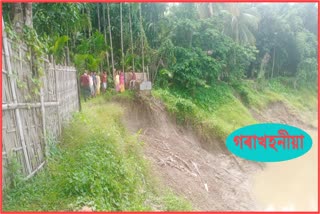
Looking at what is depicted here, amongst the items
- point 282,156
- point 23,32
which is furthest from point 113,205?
point 282,156

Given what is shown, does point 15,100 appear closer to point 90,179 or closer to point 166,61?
point 90,179

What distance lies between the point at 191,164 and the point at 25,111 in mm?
6528

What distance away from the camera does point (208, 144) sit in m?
12.7

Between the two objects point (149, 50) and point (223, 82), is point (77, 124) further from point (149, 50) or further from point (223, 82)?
point (223, 82)

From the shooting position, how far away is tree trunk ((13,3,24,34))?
522 centimetres

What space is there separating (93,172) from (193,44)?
486 inches

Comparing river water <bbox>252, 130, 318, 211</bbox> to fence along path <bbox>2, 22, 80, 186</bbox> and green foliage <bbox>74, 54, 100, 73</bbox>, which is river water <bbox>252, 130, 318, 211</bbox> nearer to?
fence along path <bbox>2, 22, 80, 186</bbox>

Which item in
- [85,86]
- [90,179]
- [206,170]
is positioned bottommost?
[206,170]

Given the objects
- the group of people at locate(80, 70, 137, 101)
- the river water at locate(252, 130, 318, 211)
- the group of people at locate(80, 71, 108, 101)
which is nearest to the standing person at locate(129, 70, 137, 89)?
the group of people at locate(80, 70, 137, 101)

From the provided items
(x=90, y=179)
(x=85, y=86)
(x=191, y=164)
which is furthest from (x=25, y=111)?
(x=191, y=164)

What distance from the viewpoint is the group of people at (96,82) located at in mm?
11023

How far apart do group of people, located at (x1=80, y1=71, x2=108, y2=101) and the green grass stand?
2.52 metres

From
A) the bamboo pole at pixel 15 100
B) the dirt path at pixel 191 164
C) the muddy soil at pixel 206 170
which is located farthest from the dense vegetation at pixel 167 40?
the bamboo pole at pixel 15 100

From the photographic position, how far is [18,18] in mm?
5387
